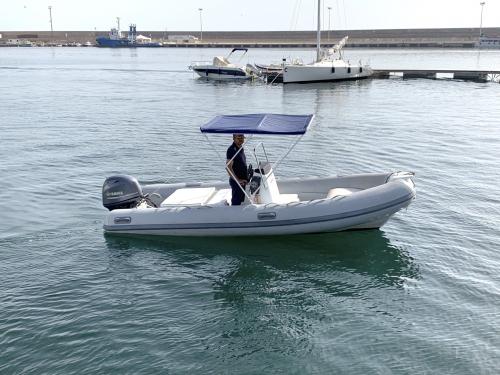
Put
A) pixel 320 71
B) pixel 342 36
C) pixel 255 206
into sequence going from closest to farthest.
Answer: pixel 255 206 < pixel 320 71 < pixel 342 36

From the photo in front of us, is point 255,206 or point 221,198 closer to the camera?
point 255,206

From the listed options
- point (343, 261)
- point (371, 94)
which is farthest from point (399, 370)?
point (371, 94)

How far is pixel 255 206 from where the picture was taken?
35.3ft

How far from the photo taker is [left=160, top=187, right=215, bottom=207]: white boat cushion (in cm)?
1119

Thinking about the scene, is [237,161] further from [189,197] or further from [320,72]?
[320,72]

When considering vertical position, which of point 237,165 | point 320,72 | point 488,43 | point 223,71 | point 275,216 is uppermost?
point 488,43

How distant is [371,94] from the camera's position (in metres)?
39.8

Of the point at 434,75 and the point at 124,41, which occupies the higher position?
the point at 124,41

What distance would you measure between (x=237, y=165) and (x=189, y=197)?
152 centimetres

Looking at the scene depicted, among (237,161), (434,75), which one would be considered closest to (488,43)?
(434,75)

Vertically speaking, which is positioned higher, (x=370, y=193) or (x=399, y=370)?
(x=370, y=193)

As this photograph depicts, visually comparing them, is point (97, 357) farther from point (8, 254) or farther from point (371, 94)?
point (371, 94)

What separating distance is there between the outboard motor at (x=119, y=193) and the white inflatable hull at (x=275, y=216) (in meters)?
0.27

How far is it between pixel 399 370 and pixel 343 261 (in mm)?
3442
